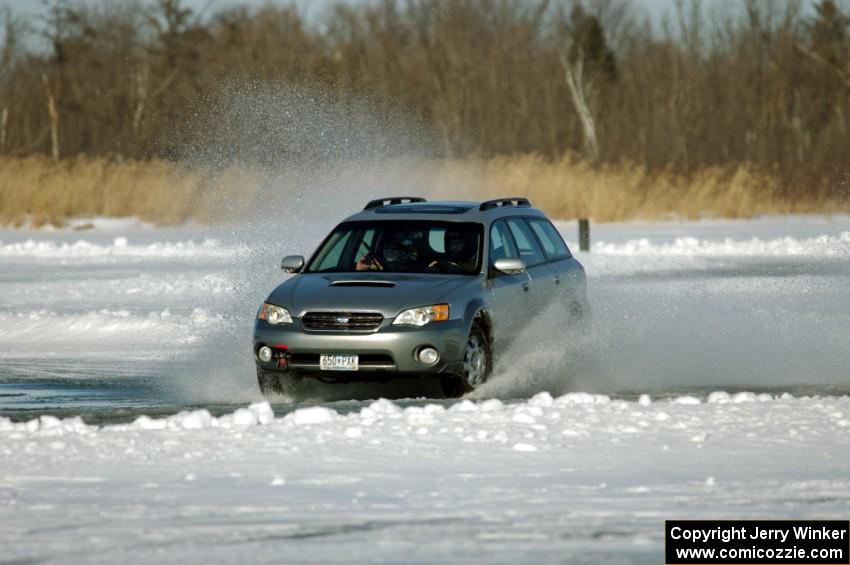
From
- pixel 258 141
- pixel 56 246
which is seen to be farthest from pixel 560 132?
pixel 56 246

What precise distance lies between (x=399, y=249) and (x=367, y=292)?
3.58ft

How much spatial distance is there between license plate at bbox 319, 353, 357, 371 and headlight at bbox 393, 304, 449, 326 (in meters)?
0.43

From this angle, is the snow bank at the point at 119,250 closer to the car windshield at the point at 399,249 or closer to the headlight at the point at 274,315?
the car windshield at the point at 399,249

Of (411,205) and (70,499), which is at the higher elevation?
(411,205)

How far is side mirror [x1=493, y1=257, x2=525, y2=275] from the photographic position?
1271cm

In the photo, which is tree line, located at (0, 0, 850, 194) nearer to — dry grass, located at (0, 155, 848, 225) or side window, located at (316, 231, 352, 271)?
dry grass, located at (0, 155, 848, 225)

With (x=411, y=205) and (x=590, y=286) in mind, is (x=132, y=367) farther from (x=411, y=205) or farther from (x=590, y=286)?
(x=590, y=286)

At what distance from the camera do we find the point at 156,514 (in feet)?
25.1

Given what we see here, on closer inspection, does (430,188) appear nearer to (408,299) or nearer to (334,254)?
(334,254)

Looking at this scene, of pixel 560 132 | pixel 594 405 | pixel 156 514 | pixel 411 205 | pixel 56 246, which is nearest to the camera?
pixel 156 514

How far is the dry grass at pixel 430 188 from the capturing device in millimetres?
38188

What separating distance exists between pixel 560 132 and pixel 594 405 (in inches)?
1994

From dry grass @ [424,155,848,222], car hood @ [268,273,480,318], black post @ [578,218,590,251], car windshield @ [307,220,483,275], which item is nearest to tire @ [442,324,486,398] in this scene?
car hood @ [268,273,480,318]

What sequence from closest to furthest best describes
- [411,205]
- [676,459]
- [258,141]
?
[676,459] < [411,205] < [258,141]
